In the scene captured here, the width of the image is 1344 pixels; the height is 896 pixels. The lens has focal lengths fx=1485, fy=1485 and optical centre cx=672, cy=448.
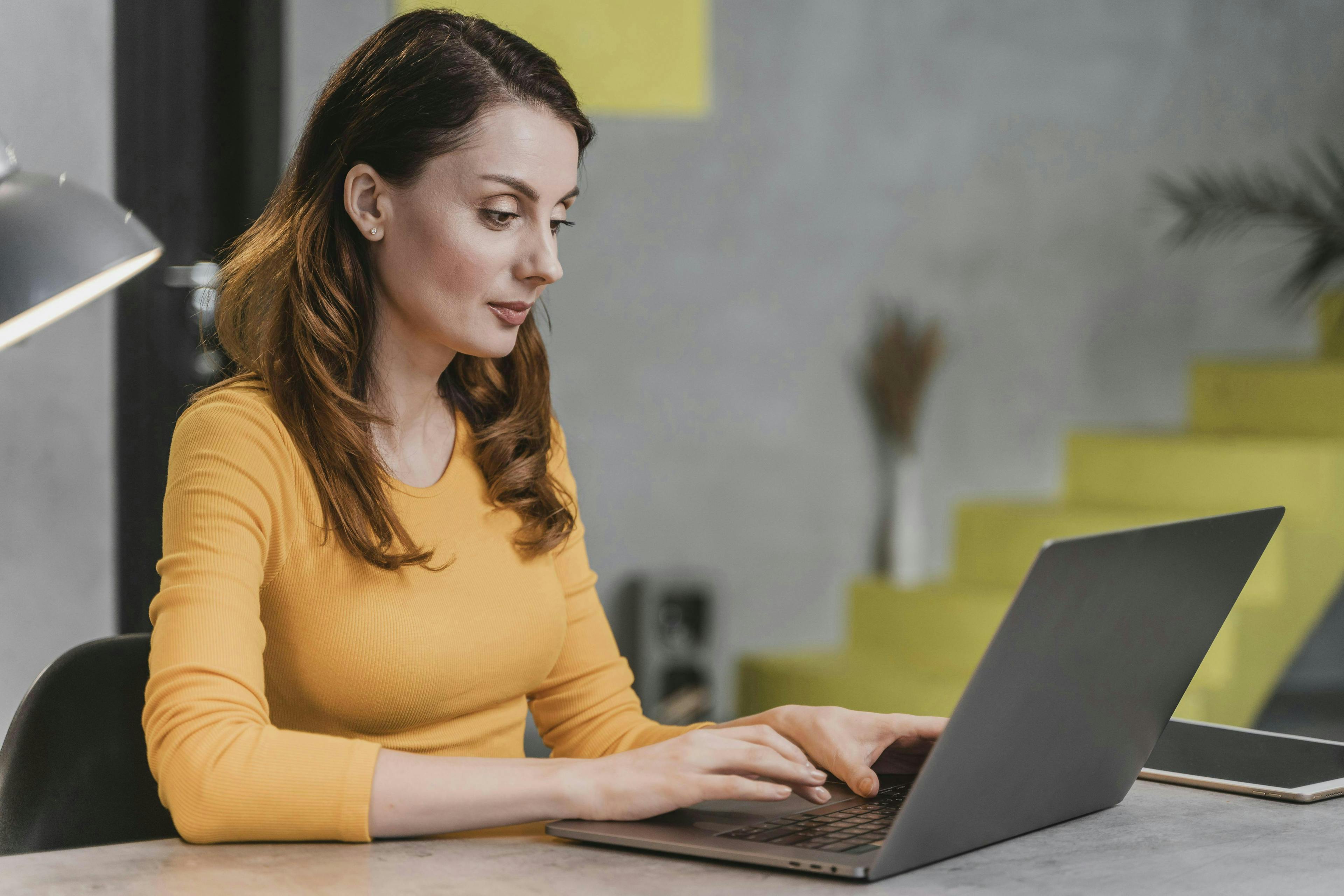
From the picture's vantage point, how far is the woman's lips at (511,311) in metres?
1.44

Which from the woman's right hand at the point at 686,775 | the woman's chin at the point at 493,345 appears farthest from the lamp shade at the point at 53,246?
the woman's right hand at the point at 686,775

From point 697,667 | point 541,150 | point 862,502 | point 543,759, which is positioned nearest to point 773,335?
point 862,502

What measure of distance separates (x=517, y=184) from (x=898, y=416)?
314 cm

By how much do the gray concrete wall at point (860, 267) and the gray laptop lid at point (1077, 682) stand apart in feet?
9.44

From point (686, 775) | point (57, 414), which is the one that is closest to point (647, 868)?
point (686, 775)

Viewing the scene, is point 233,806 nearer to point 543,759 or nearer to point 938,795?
point 543,759

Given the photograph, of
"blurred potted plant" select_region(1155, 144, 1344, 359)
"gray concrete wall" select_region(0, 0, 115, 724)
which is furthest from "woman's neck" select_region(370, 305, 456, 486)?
"blurred potted plant" select_region(1155, 144, 1344, 359)

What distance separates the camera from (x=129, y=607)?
10.1 feet

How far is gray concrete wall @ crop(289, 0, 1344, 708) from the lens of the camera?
4.15 metres

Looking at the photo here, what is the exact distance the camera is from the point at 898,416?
4.45m

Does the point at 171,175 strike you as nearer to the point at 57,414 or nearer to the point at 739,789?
the point at 57,414

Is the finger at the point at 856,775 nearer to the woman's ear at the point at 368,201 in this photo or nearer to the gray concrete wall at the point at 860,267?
the woman's ear at the point at 368,201

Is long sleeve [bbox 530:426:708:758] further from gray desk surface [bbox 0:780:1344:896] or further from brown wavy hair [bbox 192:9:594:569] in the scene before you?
gray desk surface [bbox 0:780:1344:896]

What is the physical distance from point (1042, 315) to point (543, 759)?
3915 mm
